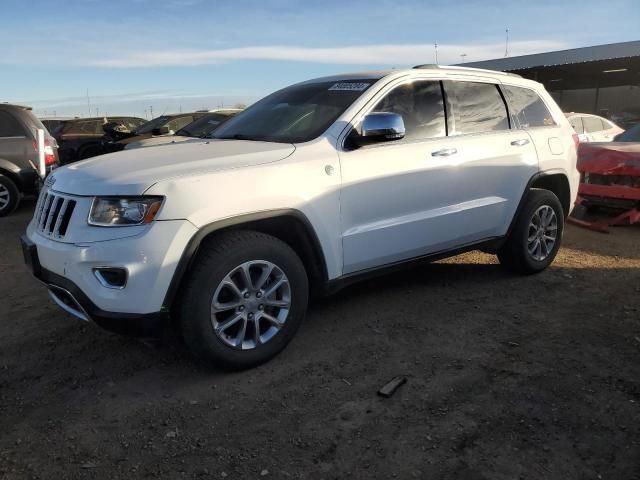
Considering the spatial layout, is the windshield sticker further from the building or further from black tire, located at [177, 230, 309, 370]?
the building

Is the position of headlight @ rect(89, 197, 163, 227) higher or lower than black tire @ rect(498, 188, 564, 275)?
higher

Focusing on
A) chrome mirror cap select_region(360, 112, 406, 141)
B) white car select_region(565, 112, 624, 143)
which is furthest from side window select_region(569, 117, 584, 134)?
chrome mirror cap select_region(360, 112, 406, 141)

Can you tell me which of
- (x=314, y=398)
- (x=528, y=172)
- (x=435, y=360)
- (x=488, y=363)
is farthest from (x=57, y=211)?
(x=528, y=172)

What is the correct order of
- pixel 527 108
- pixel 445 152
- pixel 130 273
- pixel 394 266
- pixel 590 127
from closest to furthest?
pixel 130 273
pixel 394 266
pixel 445 152
pixel 527 108
pixel 590 127

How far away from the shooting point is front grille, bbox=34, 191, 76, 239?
3.11m

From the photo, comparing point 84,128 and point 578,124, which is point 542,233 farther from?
point 84,128

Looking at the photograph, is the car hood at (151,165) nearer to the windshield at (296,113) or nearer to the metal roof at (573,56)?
the windshield at (296,113)

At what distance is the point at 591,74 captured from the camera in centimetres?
3203

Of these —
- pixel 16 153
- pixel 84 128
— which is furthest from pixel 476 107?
pixel 84 128

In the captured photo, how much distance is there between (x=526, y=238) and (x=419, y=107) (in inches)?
62.9

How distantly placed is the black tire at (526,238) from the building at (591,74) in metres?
19.9

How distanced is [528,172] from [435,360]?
2105 millimetres

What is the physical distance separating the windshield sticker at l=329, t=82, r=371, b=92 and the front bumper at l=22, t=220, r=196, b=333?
1697 mm

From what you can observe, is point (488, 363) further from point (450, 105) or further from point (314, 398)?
point (450, 105)
